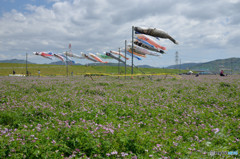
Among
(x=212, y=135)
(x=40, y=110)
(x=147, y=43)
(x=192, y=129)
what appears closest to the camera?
(x=212, y=135)

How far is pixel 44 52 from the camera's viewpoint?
217 ft

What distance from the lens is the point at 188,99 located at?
11938mm

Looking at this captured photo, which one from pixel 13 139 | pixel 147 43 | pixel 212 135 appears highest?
pixel 147 43

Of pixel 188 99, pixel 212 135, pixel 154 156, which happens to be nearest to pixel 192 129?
pixel 212 135

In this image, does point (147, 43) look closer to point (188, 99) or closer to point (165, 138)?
point (188, 99)

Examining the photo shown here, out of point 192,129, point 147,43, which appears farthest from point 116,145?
point 147,43

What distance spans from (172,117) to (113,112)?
112 inches

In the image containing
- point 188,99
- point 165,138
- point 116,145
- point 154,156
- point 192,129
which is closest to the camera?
point 154,156

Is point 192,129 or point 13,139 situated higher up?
point 13,139

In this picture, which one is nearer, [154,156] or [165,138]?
[154,156]

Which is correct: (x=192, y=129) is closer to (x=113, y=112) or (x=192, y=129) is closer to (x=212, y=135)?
(x=212, y=135)

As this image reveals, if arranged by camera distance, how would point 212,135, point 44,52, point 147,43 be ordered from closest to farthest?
point 212,135
point 147,43
point 44,52

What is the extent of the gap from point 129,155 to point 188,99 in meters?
8.87

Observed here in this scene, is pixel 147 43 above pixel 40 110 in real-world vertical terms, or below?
above
